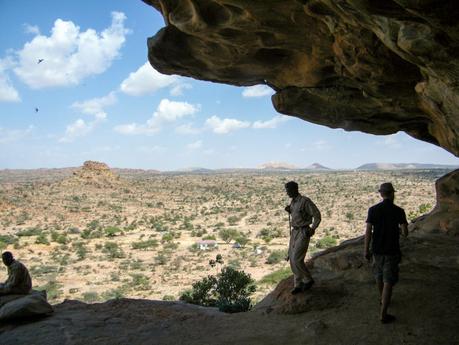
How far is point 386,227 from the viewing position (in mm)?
5297

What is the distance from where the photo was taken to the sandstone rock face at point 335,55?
5.36 metres

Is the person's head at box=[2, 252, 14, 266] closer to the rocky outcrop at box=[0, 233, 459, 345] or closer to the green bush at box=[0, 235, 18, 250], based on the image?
the rocky outcrop at box=[0, 233, 459, 345]

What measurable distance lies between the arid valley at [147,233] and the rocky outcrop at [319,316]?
9613 millimetres

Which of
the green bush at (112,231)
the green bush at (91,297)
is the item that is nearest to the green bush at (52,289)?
the green bush at (91,297)

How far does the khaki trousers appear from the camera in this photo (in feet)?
22.4

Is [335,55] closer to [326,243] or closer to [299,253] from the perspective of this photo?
[299,253]

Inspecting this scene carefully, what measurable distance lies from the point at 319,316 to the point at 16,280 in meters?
5.96

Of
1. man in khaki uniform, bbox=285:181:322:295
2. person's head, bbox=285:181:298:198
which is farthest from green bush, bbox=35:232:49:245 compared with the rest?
person's head, bbox=285:181:298:198


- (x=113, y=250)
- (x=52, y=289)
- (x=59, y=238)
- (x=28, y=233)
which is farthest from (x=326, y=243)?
(x=28, y=233)

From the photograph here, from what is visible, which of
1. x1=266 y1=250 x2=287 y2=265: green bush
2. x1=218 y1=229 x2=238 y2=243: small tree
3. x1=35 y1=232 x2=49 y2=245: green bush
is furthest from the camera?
x1=218 y1=229 x2=238 y2=243: small tree

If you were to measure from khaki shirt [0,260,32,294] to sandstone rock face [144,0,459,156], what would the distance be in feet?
18.6

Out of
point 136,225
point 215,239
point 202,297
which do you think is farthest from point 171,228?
point 202,297

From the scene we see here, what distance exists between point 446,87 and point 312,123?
21.9 ft

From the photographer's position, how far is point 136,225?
4100cm
